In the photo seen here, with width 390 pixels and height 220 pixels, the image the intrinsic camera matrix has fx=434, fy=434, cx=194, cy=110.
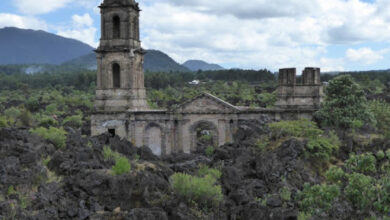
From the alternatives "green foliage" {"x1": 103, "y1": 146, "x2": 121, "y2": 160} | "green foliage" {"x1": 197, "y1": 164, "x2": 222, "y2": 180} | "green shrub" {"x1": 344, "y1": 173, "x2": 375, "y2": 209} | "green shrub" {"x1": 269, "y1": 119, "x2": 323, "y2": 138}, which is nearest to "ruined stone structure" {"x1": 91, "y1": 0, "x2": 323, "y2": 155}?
"green shrub" {"x1": 269, "y1": 119, "x2": 323, "y2": 138}

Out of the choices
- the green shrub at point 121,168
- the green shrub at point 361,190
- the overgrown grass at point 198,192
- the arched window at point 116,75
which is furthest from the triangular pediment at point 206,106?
the green shrub at point 361,190

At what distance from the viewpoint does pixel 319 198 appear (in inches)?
571

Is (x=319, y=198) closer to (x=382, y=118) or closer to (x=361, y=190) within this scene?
(x=361, y=190)

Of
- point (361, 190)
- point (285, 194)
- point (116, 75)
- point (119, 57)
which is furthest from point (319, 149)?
point (116, 75)

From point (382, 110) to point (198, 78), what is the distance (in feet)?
353

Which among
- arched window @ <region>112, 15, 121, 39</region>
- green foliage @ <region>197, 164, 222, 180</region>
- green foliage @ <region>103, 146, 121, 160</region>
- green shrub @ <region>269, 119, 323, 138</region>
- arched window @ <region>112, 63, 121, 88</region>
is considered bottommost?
green foliage @ <region>197, 164, 222, 180</region>

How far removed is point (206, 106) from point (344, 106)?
31.6 feet

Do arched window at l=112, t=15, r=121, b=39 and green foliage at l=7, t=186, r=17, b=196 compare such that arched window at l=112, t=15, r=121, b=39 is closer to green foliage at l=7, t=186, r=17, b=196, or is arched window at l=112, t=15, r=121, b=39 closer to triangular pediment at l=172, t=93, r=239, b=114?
triangular pediment at l=172, t=93, r=239, b=114

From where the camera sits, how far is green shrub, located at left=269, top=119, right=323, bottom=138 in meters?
26.0

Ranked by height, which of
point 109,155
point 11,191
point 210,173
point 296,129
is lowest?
point 210,173

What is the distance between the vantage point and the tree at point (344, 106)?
94.1 feet

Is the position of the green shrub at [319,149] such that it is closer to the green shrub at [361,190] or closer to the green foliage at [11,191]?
the green shrub at [361,190]

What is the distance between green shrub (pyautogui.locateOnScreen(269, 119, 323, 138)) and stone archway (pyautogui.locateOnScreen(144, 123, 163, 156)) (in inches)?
364

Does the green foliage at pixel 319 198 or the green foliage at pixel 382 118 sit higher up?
the green foliage at pixel 382 118
